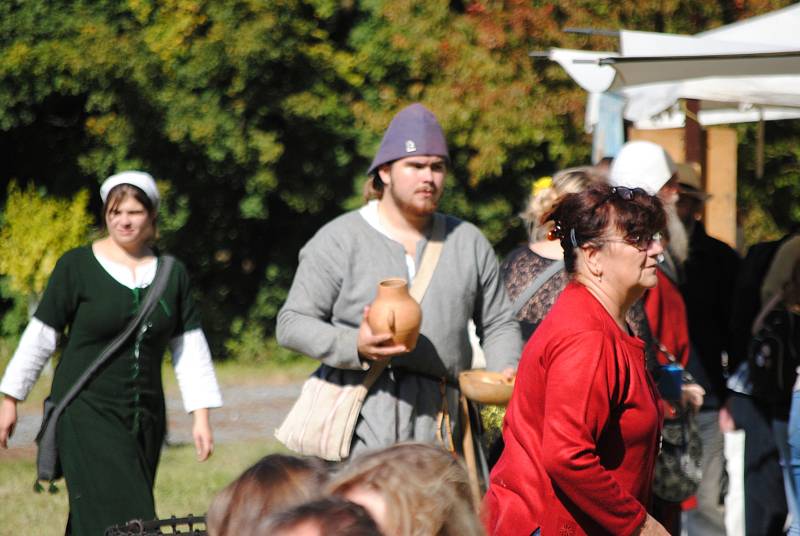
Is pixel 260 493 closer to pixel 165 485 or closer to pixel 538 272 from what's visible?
pixel 538 272

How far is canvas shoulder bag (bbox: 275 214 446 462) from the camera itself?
4375mm

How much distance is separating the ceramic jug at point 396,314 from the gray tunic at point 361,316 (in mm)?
184

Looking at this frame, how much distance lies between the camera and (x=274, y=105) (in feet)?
50.0

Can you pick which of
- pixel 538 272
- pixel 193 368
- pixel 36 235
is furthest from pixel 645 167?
pixel 36 235

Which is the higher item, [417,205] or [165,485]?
[417,205]

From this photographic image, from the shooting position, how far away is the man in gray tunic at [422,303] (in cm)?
443

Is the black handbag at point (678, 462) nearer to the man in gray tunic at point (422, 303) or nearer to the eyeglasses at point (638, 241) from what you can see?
the man in gray tunic at point (422, 303)

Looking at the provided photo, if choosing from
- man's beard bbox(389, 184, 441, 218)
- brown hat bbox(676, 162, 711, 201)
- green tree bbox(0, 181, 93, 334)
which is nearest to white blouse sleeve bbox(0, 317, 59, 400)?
man's beard bbox(389, 184, 441, 218)

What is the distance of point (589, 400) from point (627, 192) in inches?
24.5

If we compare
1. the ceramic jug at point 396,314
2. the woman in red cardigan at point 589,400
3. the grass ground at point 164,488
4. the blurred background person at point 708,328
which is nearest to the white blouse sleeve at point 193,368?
the ceramic jug at point 396,314

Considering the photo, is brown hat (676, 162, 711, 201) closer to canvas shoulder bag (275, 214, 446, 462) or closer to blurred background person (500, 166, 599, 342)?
blurred background person (500, 166, 599, 342)

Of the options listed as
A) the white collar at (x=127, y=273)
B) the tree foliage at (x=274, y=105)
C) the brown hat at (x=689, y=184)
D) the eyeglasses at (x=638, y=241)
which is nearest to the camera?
the eyeglasses at (x=638, y=241)

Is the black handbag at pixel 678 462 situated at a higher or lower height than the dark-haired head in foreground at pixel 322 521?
lower

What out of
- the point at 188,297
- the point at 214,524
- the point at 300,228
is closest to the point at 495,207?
the point at 300,228
